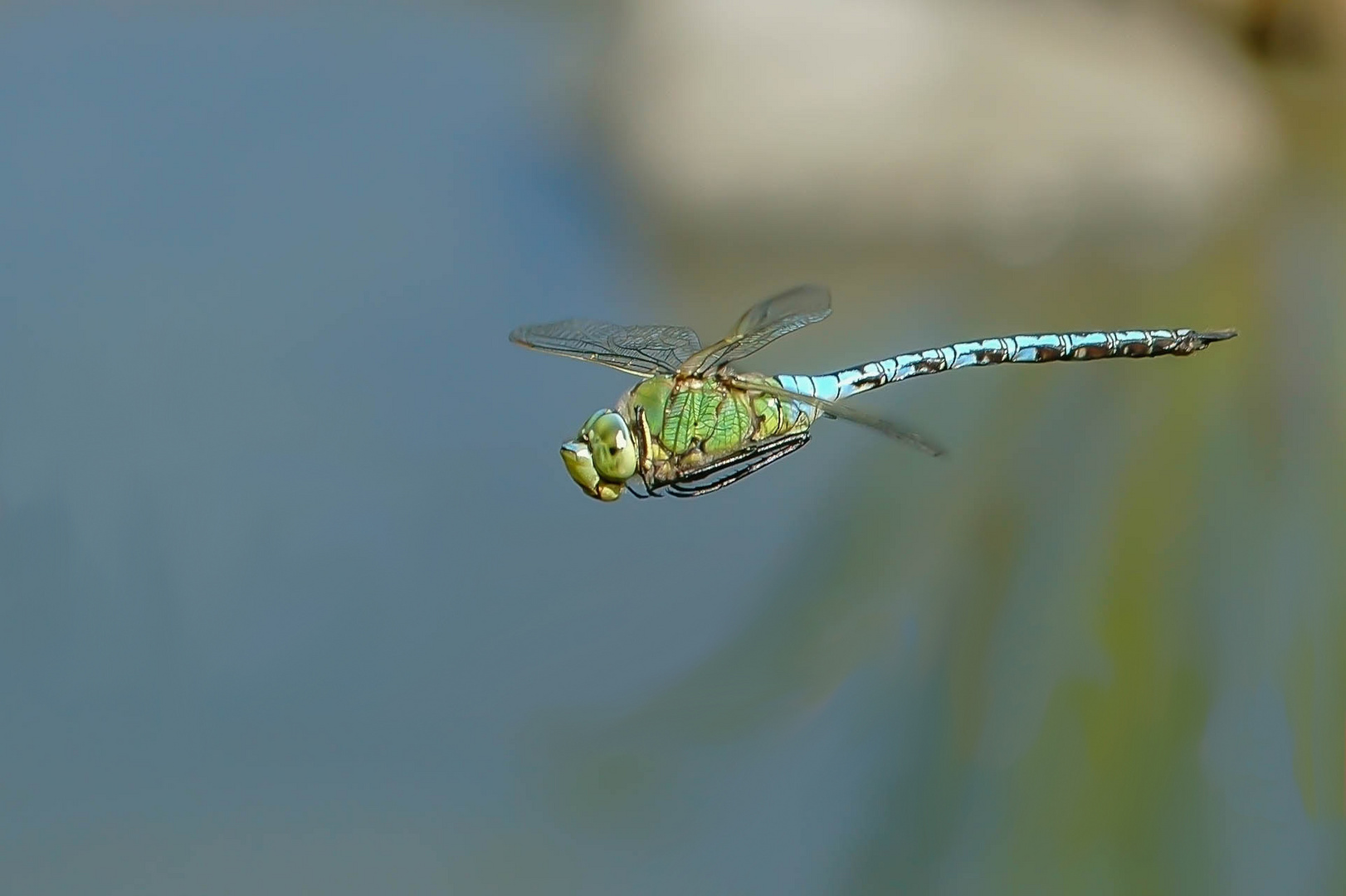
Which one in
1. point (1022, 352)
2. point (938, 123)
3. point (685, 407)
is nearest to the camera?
point (685, 407)

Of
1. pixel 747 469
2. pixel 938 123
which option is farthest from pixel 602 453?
pixel 938 123

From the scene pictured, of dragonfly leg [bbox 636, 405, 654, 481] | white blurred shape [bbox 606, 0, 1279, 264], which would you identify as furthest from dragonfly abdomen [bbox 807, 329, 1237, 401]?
white blurred shape [bbox 606, 0, 1279, 264]

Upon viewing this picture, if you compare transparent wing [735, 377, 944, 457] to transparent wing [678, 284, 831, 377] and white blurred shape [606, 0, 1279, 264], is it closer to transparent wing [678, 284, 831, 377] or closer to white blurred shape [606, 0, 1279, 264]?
transparent wing [678, 284, 831, 377]

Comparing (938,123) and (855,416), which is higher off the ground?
(938,123)

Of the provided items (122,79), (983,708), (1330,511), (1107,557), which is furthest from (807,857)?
(122,79)

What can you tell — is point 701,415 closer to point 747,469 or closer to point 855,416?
point 747,469

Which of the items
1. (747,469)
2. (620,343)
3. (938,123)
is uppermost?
(938,123)
